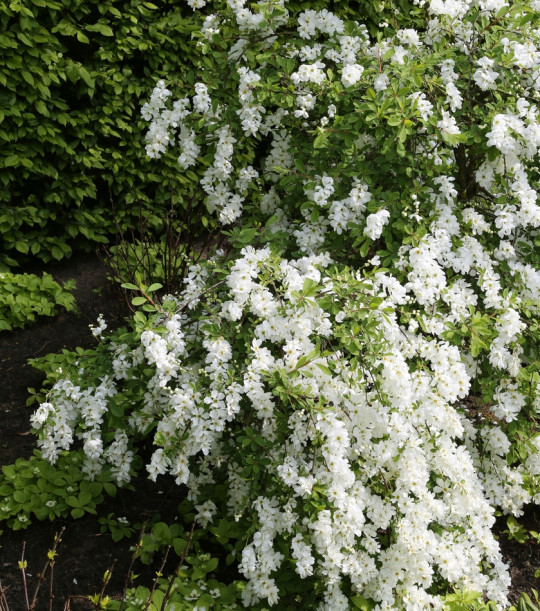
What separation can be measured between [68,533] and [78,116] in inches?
105

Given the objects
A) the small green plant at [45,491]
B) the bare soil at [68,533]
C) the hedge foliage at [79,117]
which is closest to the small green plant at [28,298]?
the bare soil at [68,533]

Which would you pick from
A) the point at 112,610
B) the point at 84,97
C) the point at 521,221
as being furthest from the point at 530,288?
the point at 84,97

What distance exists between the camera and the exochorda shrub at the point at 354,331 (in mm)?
2436

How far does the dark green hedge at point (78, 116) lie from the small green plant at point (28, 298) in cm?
28

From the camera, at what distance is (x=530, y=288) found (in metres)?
2.92

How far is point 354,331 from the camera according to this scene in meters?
2.36

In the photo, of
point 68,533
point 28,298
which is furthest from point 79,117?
point 68,533

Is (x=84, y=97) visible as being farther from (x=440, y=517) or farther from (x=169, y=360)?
(x=440, y=517)

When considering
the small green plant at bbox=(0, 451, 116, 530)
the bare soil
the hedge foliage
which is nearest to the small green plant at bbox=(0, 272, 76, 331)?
the bare soil

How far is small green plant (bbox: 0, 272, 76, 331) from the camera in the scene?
13.7ft

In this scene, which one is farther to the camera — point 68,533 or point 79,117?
point 79,117

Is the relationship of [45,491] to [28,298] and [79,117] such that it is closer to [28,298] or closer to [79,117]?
[28,298]

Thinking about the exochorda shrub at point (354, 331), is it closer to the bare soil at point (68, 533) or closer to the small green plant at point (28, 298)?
the bare soil at point (68, 533)

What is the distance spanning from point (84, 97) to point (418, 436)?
3239 millimetres
